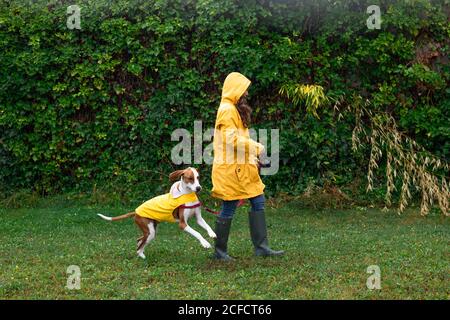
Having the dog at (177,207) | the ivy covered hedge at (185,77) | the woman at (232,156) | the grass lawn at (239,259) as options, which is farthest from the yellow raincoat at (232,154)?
the ivy covered hedge at (185,77)

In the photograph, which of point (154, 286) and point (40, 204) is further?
point (40, 204)

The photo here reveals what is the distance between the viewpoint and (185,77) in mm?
9953

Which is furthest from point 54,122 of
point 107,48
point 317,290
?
point 317,290

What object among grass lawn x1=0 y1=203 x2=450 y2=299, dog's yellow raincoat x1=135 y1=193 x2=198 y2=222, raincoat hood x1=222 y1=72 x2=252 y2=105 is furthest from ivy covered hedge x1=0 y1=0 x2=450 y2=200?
dog's yellow raincoat x1=135 y1=193 x2=198 y2=222

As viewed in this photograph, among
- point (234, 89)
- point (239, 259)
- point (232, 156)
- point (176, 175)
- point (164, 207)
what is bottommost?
point (239, 259)

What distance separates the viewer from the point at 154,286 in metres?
5.85

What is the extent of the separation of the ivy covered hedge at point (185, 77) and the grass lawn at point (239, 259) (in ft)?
3.31

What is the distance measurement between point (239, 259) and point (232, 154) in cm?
102

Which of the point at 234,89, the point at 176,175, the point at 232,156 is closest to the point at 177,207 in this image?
the point at 176,175

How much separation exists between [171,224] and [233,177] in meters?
2.36

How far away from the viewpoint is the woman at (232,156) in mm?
6492

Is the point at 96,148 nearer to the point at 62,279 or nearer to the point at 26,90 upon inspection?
the point at 26,90

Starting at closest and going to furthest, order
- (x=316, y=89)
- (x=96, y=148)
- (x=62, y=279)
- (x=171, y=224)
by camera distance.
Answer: (x=62, y=279), (x=171, y=224), (x=316, y=89), (x=96, y=148)

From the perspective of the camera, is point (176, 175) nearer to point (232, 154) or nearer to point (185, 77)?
point (232, 154)
